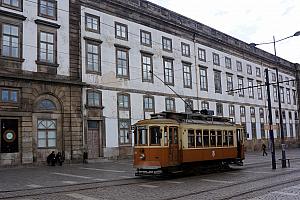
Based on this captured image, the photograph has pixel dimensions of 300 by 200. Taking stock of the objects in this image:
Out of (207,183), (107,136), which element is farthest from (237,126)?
(107,136)

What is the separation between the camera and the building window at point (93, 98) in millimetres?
31438

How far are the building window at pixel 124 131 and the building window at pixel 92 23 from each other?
8412mm

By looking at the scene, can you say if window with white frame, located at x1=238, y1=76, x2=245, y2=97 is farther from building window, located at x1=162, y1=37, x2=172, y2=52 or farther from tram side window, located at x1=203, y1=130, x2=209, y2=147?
tram side window, located at x1=203, y1=130, x2=209, y2=147

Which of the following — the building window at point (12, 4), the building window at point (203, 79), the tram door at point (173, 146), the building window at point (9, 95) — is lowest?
the tram door at point (173, 146)

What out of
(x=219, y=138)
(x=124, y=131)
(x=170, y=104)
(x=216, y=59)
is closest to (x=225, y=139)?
(x=219, y=138)

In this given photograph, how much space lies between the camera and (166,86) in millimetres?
39812

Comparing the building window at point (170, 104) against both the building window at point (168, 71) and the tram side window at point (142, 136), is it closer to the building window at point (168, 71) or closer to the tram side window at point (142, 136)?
the building window at point (168, 71)

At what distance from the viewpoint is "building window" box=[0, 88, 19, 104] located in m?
25.6

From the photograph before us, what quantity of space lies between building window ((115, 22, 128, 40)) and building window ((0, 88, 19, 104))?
1209cm

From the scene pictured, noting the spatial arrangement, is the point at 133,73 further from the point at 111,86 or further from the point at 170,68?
the point at 170,68

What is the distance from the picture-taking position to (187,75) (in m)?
43.3

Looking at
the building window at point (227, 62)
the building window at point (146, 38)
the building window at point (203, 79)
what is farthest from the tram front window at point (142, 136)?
the building window at point (227, 62)

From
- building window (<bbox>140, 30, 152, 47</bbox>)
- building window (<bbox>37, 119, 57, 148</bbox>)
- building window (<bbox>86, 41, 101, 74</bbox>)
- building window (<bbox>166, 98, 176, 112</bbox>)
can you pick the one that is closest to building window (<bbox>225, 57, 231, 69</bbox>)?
building window (<bbox>166, 98, 176, 112</bbox>)

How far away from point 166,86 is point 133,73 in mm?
5127
